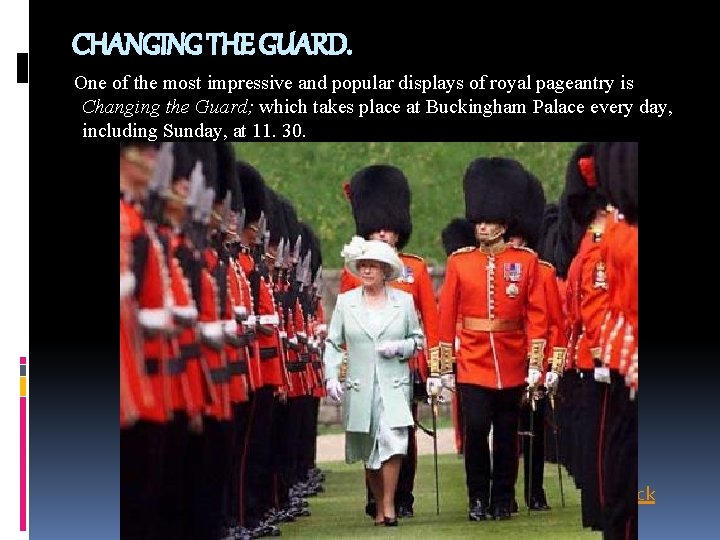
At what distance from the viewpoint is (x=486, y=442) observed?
47.2ft

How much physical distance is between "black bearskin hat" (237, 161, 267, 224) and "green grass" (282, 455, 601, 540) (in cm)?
171

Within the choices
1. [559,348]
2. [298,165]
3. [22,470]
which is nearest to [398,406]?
[559,348]

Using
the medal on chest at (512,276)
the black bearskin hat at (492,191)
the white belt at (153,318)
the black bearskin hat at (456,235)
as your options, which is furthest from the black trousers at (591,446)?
the black bearskin hat at (456,235)

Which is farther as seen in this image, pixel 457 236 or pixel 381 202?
pixel 457 236

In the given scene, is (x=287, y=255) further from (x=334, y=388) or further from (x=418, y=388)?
(x=334, y=388)

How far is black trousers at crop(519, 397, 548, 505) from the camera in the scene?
15.1 meters

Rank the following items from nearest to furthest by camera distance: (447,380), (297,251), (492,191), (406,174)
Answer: (447,380) < (492,191) < (297,251) < (406,174)

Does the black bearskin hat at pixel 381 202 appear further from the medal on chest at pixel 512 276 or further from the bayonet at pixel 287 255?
the medal on chest at pixel 512 276

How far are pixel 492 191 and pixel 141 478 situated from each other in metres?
4.71

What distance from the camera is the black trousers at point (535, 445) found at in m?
15.1

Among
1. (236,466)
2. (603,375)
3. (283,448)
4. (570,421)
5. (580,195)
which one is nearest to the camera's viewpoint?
(603,375)

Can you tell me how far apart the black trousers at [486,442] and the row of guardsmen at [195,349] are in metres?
1.08

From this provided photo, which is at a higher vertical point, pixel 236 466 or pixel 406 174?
pixel 406 174

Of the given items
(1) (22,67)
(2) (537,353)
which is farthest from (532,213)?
(1) (22,67)
